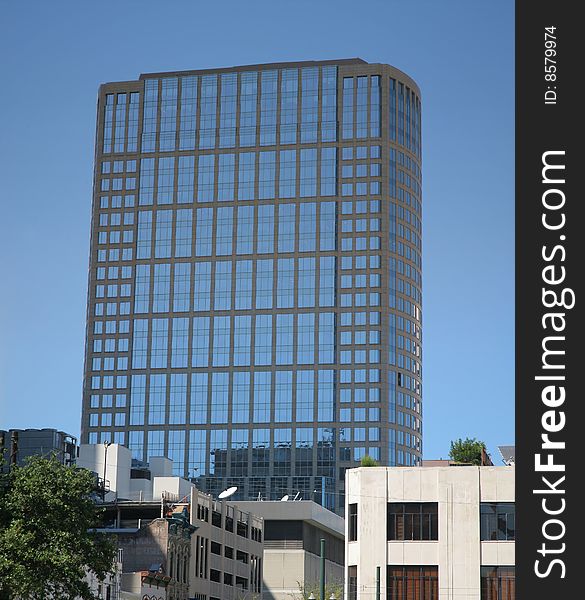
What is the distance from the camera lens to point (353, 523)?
3469 inches

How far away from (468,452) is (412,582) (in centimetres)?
1357

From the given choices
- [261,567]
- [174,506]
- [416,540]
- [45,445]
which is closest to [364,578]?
[416,540]

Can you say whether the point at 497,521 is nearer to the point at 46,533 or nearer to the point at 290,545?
the point at 46,533

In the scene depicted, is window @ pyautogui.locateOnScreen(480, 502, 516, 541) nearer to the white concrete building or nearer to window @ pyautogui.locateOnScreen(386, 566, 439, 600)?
the white concrete building

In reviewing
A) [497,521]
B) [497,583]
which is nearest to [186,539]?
[497,521]

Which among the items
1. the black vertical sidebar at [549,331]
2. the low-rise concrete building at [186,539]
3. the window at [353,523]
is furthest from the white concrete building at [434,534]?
the black vertical sidebar at [549,331]

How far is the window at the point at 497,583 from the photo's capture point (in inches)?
3250

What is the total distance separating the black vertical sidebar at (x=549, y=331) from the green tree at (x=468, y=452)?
243 feet

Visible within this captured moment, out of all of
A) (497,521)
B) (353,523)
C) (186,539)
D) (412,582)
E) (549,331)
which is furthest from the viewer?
(186,539)

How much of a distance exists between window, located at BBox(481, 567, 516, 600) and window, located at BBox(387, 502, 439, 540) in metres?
4.39

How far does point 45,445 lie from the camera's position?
16325cm

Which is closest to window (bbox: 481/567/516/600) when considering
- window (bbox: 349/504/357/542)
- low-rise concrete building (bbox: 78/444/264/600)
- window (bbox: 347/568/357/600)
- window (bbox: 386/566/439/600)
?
window (bbox: 386/566/439/600)

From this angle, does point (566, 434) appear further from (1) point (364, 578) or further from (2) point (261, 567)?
(2) point (261, 567)

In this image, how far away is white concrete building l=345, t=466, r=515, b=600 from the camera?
273 ft
